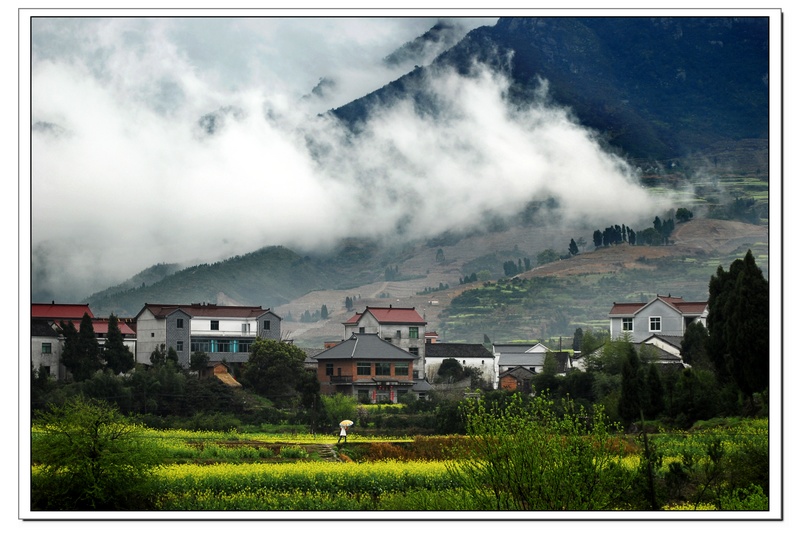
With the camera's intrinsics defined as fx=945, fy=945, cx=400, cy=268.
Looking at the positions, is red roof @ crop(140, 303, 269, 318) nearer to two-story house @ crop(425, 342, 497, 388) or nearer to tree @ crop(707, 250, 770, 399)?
two-story house @ crop(425, 342, 497, 388)

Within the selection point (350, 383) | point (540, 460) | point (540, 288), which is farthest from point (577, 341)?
point (540, 460)

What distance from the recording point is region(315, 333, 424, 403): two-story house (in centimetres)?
2162

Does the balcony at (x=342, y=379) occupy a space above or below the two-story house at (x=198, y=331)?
below

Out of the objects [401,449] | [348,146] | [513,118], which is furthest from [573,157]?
[401,449]

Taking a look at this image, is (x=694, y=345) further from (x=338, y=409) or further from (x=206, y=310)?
(x=206, y=310)

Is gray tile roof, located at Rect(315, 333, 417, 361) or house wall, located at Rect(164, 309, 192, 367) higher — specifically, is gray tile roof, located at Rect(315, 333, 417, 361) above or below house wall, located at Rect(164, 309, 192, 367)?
below

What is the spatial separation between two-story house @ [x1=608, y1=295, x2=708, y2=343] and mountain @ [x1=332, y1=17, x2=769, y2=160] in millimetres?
9167

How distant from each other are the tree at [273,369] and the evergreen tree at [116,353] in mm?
2592

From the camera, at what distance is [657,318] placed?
84.2ft

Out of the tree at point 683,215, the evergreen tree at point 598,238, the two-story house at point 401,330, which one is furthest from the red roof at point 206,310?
the evergreen tree at point 598,238

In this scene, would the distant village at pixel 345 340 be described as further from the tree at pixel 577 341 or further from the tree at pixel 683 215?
the tree at pixel 683 215

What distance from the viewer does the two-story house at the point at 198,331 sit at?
23062 millimetres

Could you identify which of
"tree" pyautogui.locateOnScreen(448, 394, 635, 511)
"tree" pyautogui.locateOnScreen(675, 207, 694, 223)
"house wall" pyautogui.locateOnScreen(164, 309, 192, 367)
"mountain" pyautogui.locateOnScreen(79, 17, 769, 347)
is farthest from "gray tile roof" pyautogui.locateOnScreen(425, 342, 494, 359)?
"tree" pyautogui.locateOnScreen(448, 394, 635, 511)
